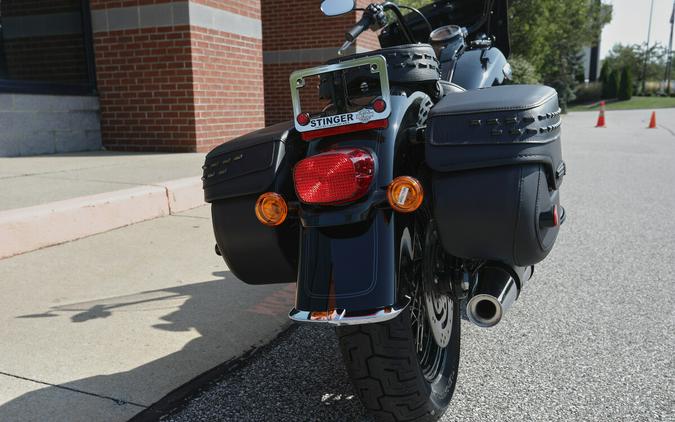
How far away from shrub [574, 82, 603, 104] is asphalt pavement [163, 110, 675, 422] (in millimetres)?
51441

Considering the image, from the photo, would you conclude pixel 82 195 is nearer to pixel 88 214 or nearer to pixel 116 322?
pixel 88 214

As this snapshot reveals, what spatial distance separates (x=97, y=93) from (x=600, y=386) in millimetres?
7685

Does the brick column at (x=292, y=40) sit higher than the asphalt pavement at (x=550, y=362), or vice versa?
the brick column at (x=292, y=40)

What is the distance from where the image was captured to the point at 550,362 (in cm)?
253

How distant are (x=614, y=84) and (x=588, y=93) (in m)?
2.41

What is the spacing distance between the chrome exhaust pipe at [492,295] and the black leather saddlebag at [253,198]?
0.64 meters

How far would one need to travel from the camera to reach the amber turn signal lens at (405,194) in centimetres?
169

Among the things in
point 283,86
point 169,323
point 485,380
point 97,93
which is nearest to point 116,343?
point 169,323

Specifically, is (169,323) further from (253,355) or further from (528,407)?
(528,407)

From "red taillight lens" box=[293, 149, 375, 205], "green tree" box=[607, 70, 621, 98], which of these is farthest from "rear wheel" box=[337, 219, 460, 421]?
"green tree" box=[607, 70, 621, 98]

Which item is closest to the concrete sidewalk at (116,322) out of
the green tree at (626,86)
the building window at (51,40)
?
the building window at (51,40)

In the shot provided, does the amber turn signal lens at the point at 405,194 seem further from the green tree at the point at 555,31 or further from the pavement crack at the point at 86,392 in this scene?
the green tree at the point at 555,31

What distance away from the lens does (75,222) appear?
4293 millimetres

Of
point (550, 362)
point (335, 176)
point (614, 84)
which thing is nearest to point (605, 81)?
point (614, 84)
